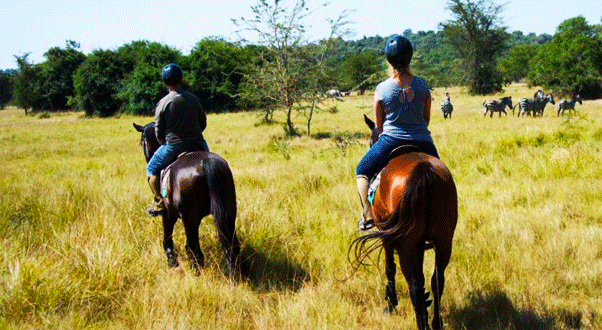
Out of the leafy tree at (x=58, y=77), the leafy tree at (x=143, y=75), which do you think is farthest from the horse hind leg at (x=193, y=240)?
the leafy tree at (x=58, y=77)

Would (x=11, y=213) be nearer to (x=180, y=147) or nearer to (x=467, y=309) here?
(x=180, y=147)

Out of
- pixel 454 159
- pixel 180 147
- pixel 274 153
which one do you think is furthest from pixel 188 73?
pixel 180 147

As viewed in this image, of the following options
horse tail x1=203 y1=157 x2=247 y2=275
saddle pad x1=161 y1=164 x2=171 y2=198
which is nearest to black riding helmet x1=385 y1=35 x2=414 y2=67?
horse tail x1=203 y1=157 x2=247 y2=275

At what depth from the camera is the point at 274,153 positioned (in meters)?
14.3

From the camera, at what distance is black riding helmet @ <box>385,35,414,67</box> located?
3736mm

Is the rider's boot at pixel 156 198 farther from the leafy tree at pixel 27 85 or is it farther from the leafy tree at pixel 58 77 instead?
the leafy tree at pixel 27 85

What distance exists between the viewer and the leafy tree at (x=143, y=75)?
41188 millimetres

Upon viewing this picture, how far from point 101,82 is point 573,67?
A: 43192 mm

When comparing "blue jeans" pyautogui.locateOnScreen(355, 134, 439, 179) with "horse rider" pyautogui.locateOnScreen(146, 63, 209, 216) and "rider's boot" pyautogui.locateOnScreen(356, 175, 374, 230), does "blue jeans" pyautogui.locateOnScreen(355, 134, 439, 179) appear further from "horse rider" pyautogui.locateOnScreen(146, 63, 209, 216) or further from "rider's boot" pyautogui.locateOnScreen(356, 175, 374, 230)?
"horse rider" pyautogui.locateOnScreen(146, 63, 209, 216)

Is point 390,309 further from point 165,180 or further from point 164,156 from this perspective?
point 164,156

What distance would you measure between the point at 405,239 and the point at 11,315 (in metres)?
3.20

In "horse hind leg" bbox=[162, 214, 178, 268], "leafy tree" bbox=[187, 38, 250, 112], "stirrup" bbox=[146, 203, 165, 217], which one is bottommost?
"horse hind leg" bbox=[162, 214, 178, 268]

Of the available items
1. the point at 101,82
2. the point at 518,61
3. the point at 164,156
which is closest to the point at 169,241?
the point at 164,156

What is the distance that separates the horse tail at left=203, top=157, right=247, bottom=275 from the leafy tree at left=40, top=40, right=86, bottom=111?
5575 centimetres
